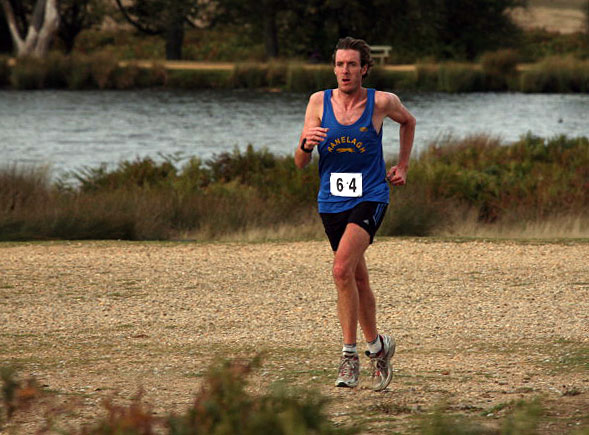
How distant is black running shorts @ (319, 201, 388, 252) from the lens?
5.84 metres

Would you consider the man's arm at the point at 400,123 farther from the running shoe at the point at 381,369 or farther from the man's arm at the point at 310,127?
the running shoe at the point at 381,369

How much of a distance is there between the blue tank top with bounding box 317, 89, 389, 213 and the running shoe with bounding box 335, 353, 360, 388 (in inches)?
32.3

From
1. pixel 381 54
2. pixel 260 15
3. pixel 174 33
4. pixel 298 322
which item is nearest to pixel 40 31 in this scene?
pixel 174 33

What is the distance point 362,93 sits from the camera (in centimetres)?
585

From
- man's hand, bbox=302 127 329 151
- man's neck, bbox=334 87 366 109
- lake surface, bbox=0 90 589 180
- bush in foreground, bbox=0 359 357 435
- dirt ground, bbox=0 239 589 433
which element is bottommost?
lake surface, bbox=0 90 589 180

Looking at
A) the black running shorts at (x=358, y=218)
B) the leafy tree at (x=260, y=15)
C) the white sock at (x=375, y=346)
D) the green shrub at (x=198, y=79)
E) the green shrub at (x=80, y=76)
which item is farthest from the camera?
the leafy tree at (x=260, y=15)

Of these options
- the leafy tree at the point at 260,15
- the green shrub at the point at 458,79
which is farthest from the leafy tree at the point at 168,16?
the green shrub at the point at 458,79

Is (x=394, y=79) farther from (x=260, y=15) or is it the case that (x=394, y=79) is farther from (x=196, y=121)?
(x=260, y=15)

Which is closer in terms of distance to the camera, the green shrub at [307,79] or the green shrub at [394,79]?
the green shrub at [394,79]

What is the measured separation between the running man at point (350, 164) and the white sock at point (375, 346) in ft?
0.22

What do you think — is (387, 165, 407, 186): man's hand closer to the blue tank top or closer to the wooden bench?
the blue tank top

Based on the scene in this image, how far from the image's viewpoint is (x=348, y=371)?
237 inches

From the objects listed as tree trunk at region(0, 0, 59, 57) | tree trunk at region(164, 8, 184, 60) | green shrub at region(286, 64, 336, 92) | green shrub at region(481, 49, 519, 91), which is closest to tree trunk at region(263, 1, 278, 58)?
tree trunk at region(164, 8, 184, 60)

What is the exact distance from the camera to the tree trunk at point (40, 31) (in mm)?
52312
